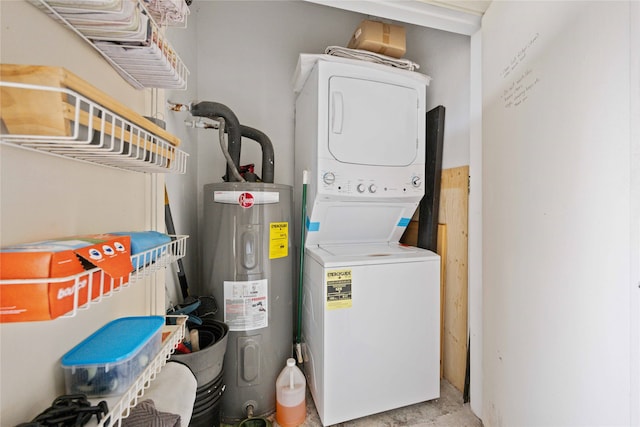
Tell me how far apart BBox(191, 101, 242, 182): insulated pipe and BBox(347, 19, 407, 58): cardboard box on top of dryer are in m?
0.93

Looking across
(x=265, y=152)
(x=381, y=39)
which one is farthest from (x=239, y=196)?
(x=381, y=39)

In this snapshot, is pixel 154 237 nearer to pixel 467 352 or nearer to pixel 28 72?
pixel 28 72

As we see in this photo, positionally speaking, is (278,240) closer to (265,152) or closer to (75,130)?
(265,152)

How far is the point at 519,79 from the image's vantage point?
3.64ft

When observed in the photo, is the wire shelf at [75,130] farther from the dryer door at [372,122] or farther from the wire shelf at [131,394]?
the dryer door at [372,122]

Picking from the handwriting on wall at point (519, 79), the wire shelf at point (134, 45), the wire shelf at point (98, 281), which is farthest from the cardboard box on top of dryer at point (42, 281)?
the handwriting on wall at point (519, 79)

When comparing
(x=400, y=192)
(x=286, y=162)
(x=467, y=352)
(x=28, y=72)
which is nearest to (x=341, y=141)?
(x=400, y=192)

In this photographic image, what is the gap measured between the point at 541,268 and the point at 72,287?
4.40 feet

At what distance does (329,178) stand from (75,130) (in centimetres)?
118

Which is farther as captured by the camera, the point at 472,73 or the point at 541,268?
the point at 472,73

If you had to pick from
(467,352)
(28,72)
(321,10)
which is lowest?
(467,352)

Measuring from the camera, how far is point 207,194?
1.52m

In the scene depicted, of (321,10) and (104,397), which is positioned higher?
(321,10)

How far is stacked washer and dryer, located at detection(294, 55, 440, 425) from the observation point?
1.43 meters
